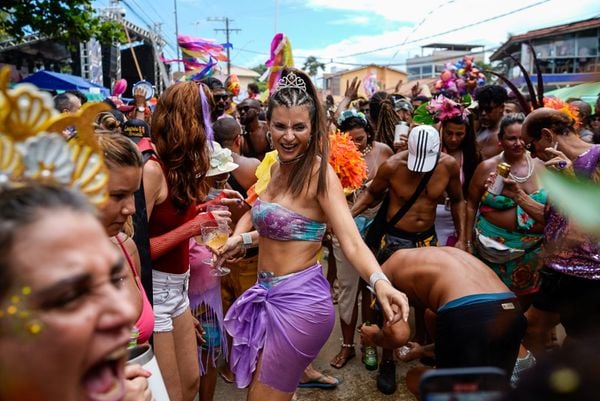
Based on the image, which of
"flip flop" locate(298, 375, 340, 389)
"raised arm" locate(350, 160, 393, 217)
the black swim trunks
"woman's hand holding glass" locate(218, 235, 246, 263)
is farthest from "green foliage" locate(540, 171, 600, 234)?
"flip flop" locate(298, 375, 340, 389)

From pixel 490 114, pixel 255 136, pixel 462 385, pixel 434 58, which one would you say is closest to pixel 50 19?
pixel 255 136

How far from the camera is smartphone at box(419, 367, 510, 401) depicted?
0.78m

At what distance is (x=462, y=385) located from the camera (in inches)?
31.4

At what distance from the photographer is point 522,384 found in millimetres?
704

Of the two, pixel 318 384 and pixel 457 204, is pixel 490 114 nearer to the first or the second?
pixel 457 204

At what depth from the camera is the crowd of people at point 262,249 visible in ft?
2.60

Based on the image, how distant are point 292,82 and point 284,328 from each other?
1.37 meters

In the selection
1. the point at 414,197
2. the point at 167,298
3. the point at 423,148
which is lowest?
the point at 167,298

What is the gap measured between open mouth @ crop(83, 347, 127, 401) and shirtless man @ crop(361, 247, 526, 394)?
179 centimetres

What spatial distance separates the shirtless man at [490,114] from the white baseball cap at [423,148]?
1.93 meters

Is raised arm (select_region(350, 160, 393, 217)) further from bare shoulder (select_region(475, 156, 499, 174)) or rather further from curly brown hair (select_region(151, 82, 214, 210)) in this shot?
curly brown hair (select_region(151, 82, 214, 210))

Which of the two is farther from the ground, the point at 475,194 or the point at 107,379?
the point at 107,379

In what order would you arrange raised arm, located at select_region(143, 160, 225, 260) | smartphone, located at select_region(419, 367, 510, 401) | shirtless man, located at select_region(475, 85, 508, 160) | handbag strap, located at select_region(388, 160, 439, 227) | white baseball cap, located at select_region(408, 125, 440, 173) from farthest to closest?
shirtless man, located at select_region(475, 85, 508, 160)
handbag strap, located at select_region(388, 160, 439, 227)
white baseball cap, located at select_region(408, 125, 440, 173)
raised arm, located at select_region(143, 160, 225, 260)
smartphone, located at select_region(419, 367, 510, 401)

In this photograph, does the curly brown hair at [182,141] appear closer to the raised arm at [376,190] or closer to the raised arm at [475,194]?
the raised arm at [376,190]
